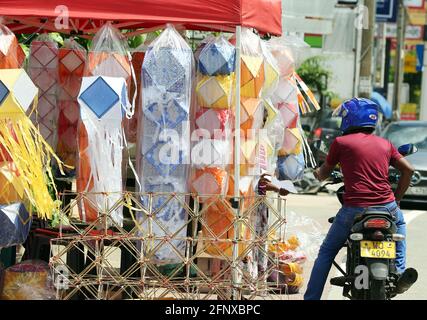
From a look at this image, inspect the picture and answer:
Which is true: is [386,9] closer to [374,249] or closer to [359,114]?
[359,114]

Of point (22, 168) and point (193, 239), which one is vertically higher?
point (22, 168)

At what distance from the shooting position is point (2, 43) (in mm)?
6980

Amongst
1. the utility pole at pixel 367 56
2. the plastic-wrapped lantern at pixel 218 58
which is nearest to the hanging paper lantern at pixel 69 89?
the plastic-wrapped lantern at pixel 218 58

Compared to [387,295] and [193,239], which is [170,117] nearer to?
[193,239]

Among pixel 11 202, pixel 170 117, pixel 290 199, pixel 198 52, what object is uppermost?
pixel 198 52

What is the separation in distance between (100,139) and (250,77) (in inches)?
47.9

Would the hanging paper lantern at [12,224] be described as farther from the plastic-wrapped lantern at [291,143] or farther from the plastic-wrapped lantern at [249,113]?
the plastic-wrapped lantern at [291,143]

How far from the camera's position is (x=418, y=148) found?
17891mm

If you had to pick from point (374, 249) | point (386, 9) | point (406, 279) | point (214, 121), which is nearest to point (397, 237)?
point (374, 249)

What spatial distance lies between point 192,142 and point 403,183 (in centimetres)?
154

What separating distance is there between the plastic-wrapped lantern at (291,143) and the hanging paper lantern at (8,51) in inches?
106

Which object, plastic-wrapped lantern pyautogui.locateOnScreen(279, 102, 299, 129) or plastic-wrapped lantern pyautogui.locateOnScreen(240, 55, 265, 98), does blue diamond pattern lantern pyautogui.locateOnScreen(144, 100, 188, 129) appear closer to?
plastic-wrapped lantern pyautogui.locateOnScreen(240, 55, 265, 98)

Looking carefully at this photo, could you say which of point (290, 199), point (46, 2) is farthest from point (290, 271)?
point (290, 199)

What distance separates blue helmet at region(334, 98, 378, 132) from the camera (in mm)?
7258
